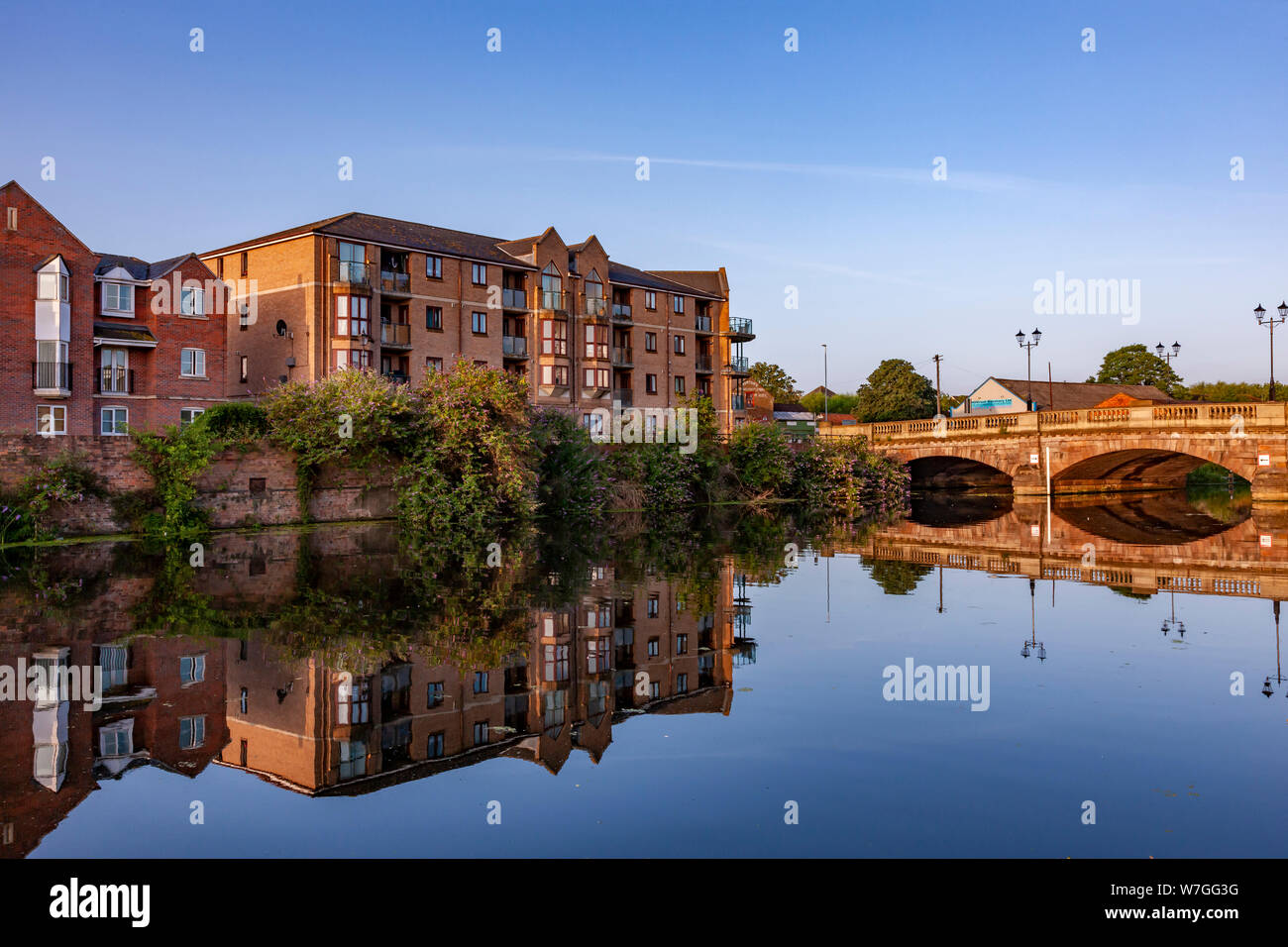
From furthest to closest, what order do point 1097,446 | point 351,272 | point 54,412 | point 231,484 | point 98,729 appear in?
1. point 1097,446
2. point 351,272
3. point 54,412
4. point 231,484
5. point 98,729

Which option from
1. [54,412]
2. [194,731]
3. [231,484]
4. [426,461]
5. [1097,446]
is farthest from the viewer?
[1097,446]

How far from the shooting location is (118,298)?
42.4 m

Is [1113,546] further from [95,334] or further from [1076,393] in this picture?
[1076,393]

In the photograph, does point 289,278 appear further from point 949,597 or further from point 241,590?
point 949,597

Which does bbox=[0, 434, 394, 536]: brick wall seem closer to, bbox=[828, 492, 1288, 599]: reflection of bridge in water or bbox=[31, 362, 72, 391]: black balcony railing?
→ bbox=[31, 362, 72, 391]: black balcony railing

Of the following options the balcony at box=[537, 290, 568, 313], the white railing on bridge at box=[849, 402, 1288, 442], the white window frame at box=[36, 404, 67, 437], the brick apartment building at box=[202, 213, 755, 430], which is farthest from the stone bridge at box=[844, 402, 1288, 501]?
the white window frame at box=[36, 404, 67, 437]

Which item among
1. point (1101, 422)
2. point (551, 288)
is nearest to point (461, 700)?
point (551, 288)

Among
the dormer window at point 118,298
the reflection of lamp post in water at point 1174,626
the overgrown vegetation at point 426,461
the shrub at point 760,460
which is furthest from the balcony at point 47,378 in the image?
the reflection of lamp post in water at point 1174,626

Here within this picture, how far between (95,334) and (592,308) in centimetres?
2728

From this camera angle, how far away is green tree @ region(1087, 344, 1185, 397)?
10244 cm
